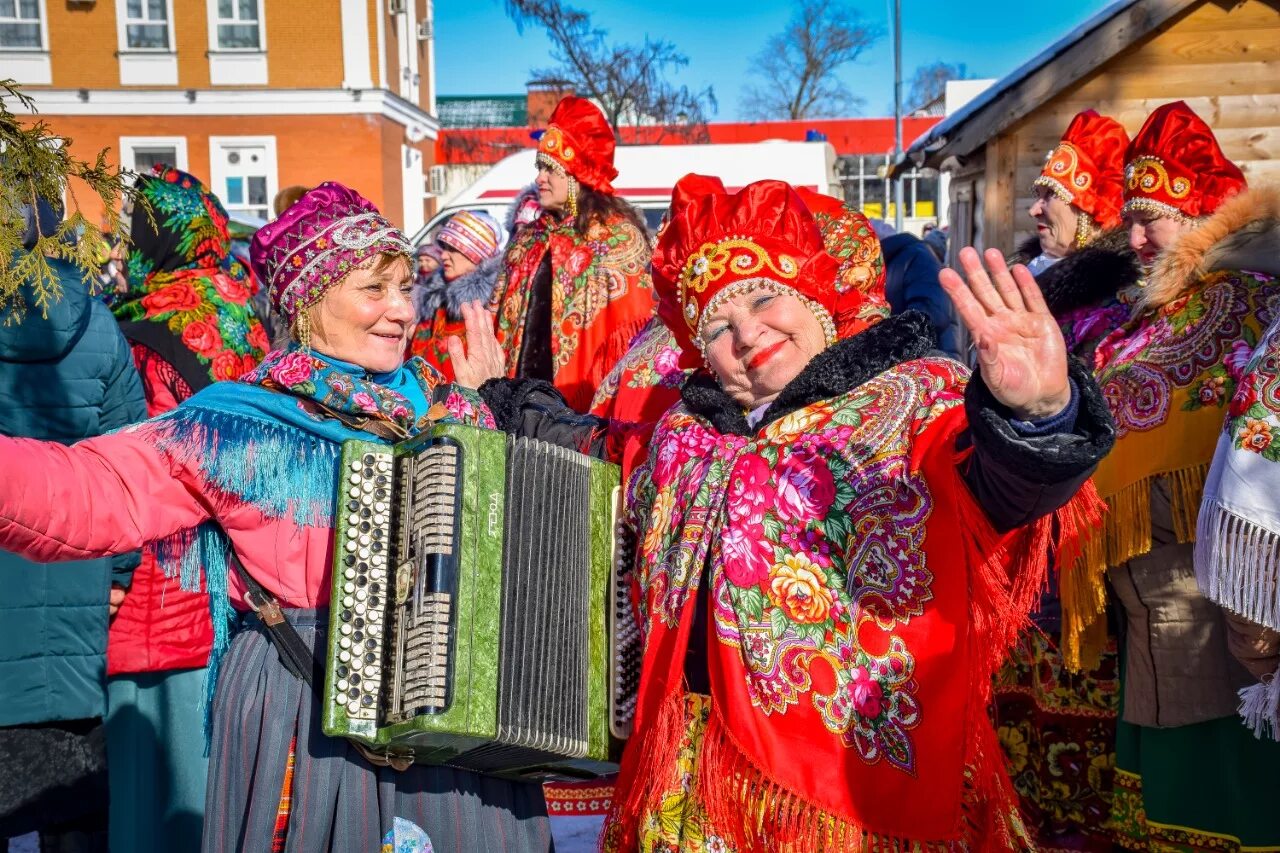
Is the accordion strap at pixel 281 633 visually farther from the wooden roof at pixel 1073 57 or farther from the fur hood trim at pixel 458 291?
the wooden roof at pixel 1073 57

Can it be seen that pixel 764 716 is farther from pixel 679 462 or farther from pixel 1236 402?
pixel 1236 402

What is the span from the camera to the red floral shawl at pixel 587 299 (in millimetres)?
5777

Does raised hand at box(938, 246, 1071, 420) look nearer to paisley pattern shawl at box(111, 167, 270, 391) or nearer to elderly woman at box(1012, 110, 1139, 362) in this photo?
elderly woman at box(1012, 110, 1139, 362)

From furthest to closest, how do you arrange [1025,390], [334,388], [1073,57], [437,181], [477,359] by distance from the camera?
[437,181], [1073,57], [477,359], [334,388], [1025,390]

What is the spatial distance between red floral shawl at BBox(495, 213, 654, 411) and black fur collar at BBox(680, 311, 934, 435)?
10.3 ft

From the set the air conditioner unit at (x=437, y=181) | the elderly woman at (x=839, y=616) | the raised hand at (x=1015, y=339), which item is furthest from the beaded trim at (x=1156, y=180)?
the air conditioner unit at (x=437, y=181)

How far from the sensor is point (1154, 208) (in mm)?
4070

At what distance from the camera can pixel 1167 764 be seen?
Result: 3.54 metres

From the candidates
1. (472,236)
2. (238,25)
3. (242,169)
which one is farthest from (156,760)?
(238,25)

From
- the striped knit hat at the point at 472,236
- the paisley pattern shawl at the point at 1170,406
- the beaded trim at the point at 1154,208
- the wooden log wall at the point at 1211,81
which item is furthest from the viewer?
the wooden log wall at the point at 1211,81

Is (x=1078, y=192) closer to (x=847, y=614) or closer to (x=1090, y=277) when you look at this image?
(x=1090, y=277)

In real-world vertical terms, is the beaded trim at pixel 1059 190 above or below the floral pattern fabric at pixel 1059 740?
above

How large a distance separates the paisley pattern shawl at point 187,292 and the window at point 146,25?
24.7 metres

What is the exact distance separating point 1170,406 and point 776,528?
1.56m
